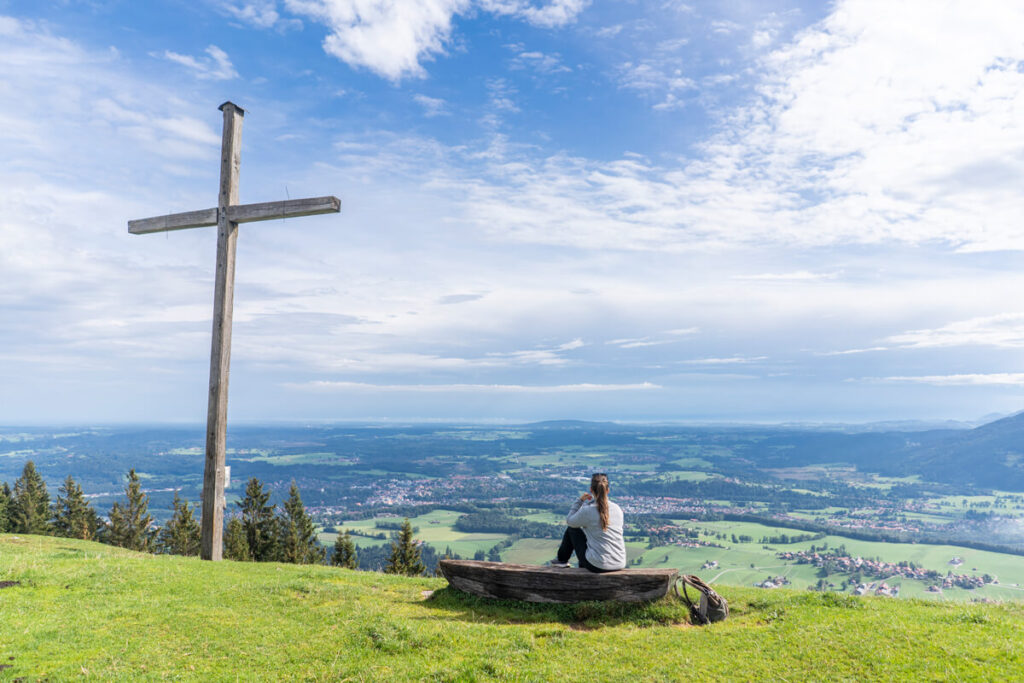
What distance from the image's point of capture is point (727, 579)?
197ft

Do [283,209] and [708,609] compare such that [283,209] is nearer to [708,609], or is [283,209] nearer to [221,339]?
[221,339]

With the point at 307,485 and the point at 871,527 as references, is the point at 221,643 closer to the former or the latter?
the point at 871,527

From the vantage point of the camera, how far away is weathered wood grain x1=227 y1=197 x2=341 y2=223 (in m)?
12.4

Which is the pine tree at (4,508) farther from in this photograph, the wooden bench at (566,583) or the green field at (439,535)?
the wooden bench at (566,583)

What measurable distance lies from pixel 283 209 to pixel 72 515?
194 ft

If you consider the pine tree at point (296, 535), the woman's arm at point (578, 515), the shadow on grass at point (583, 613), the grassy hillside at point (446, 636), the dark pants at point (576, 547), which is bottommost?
the pine tree at point (296, 535)

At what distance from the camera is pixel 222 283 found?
1327 centimetres

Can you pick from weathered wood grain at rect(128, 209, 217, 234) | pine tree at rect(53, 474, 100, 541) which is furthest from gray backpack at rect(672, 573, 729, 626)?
pine tree at rect(53, 474, 100, 541)

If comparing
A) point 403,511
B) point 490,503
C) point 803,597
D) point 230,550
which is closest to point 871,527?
point 490,503

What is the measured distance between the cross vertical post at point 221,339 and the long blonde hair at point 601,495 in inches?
367

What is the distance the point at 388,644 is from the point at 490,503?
151m

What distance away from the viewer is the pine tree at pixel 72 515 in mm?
52219

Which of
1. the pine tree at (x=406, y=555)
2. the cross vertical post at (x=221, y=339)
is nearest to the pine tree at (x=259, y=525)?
the pine tree at (x=406, y=555)

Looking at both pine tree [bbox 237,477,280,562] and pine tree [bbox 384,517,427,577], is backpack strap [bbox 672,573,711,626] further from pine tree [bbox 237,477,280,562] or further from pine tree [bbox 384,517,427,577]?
pine tree [bbox 237,477,280,562]
